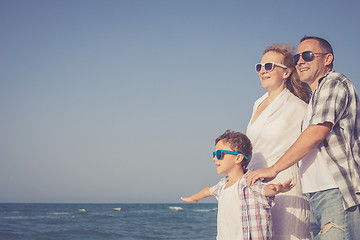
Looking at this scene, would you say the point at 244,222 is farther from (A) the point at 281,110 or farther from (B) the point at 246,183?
(A) the point at 281,110

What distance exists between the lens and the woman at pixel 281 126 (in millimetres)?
2709

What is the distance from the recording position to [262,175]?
2.45 m

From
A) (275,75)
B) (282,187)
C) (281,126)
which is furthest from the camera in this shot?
(275,75)

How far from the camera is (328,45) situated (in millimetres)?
2637

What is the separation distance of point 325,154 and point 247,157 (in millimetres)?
784

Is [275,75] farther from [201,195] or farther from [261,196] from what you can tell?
[201,195]

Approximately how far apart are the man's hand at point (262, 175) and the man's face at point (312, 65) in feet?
2.36

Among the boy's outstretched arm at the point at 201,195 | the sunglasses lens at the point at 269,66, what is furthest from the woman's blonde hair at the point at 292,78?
the boy's outstretched arm at the point at 201,195

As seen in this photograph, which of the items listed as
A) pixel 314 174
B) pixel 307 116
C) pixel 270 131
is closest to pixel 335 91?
pixel 307 116

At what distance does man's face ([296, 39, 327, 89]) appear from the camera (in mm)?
2590

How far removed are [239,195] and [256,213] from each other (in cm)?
18

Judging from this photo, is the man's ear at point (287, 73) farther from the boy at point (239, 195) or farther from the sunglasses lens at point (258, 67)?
the boy at point (239, 195)

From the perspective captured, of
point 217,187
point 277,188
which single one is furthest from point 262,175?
point 217,187

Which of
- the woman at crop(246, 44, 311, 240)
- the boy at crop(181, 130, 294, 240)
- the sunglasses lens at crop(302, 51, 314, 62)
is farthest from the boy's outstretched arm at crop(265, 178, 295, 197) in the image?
the sunglasses lens at crop(302, 51, 314, 62)
